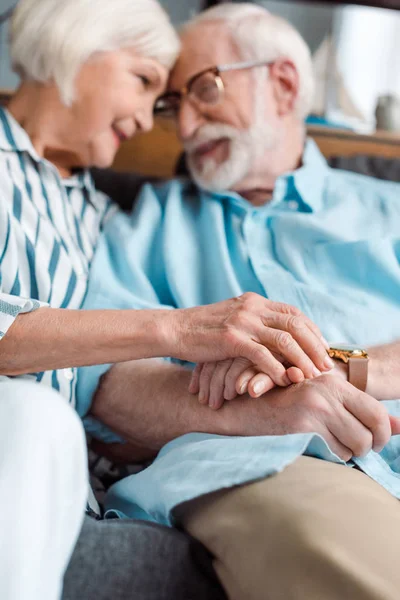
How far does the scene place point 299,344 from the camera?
3.69 ft

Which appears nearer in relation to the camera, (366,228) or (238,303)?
(238,303)

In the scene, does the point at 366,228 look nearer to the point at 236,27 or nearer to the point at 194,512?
the point at 236,27

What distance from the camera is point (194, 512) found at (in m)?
0.95

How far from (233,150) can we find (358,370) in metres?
0.79

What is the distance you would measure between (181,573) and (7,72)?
2.18 m

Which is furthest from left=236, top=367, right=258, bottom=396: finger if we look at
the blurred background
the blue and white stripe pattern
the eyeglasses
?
the blurred background

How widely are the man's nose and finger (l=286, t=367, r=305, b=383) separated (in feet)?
2.96

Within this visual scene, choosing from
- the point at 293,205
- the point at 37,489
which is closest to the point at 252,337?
the point at 37,489

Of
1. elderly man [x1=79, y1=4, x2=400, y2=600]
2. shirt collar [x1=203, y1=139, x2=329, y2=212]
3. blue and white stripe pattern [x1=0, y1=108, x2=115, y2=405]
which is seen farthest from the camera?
shirt collar [x1=203, y1=139, x2=329, y2=212]

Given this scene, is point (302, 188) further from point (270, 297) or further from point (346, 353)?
point (346, 353)

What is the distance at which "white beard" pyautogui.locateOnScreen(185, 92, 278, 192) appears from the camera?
1743 mm

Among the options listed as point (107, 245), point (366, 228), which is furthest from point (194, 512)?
point (366, 228)

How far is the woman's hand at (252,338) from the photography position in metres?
1.09

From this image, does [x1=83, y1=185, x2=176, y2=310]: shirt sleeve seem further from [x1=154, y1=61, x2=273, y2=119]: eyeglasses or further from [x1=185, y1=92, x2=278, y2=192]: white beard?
[x1=154, y1=61, x2=273, y2=119]: eyeglasses
